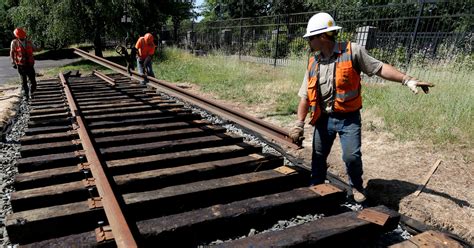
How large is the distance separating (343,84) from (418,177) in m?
1.87

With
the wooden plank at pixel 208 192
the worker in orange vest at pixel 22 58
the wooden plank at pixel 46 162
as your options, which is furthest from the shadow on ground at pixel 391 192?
the worker in orange vest at pixel 22 58

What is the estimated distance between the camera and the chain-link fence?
369 inches

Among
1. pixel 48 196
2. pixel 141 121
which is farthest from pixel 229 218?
pixel 141 121

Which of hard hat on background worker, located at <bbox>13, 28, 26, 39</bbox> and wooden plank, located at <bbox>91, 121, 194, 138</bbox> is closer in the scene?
wooden plank, located at <bbox>91, 121, 194, 138</bbox>

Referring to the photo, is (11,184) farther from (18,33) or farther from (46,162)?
(18,33)

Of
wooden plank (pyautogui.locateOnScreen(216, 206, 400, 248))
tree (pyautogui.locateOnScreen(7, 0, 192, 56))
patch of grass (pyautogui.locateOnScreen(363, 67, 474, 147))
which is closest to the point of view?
wooden plank (pyautogui.locateOnScreen(216, 206, 400, 248))

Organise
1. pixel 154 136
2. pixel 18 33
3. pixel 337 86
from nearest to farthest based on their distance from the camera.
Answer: pixel 337 86 < pixel 154 136 < pixel 18 33

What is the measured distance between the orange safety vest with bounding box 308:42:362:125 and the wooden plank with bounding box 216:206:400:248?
3.11ft

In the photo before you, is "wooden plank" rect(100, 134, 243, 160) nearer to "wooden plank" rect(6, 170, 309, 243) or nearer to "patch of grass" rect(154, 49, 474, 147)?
"wooden plank" rect(6, 170, 309, 243)

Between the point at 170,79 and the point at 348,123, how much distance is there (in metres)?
10.5

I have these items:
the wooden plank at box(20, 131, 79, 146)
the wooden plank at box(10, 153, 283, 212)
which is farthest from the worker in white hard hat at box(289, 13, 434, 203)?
the wooden plank at box(20, 131, 79, 146)

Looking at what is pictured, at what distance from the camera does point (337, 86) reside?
295 centimetres

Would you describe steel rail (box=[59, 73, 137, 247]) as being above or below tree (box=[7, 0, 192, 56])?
below

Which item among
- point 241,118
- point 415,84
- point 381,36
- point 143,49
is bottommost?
point 241,118
